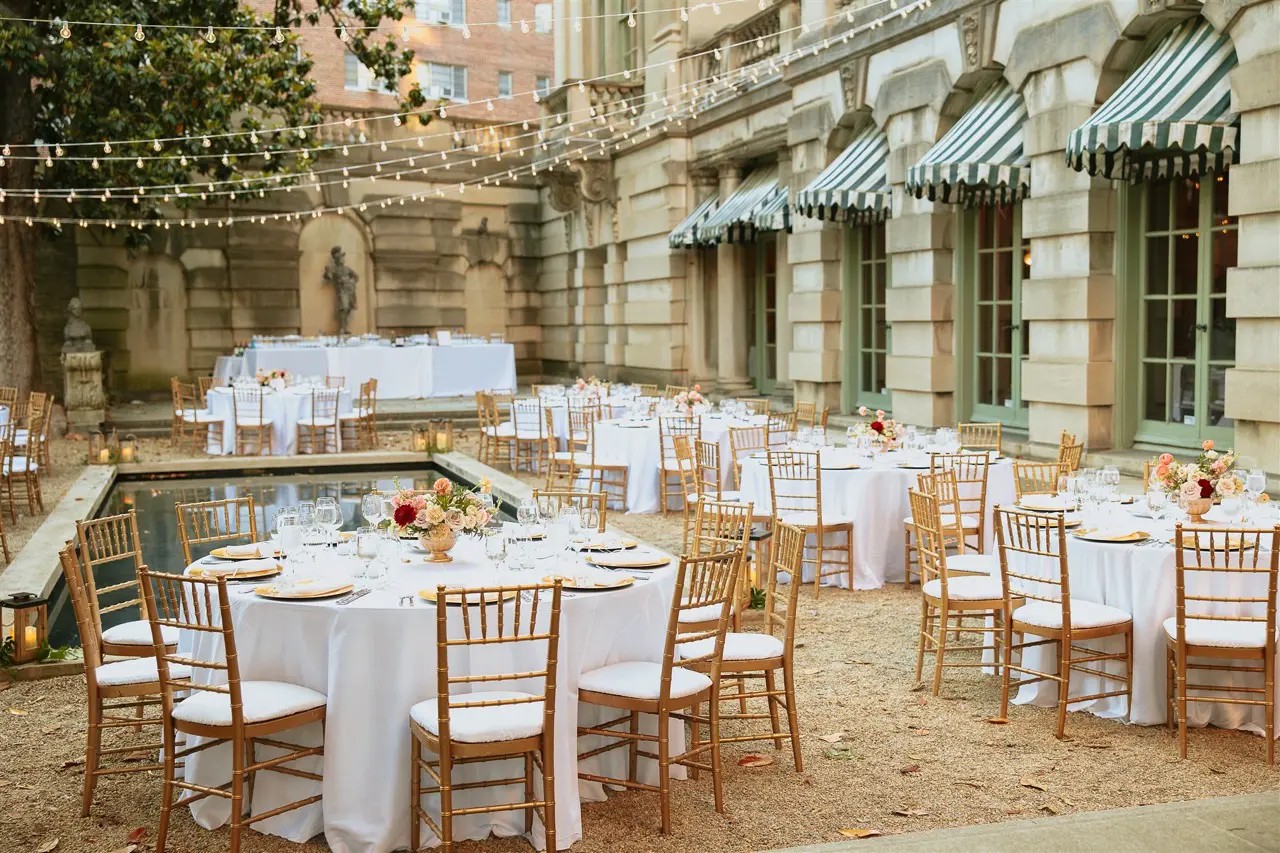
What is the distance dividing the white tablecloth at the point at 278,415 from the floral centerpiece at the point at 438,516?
11.1m

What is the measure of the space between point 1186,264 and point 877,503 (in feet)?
12.1

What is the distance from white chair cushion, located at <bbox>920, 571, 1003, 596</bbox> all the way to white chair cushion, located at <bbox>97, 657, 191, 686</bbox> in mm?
3545

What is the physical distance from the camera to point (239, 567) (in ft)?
17.0

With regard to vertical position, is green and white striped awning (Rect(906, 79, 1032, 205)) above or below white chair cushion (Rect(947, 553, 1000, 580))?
above

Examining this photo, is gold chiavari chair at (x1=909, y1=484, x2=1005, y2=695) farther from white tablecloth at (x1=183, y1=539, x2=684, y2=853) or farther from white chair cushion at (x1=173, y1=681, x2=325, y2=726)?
white chair cushion at (x1=173, y1=681, x2=325, y2=726)

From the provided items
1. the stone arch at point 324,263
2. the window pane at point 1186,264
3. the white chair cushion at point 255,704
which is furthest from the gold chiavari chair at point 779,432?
the stone arch at point 324,263

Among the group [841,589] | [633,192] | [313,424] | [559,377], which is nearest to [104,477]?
[313,424]

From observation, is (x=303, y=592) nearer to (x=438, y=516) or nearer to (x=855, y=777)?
(x=438, y=516)

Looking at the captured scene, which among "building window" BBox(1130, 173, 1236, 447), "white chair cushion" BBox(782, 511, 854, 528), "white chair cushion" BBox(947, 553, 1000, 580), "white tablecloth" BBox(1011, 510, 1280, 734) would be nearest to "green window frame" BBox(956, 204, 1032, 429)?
"building window" BBox(1130, 173, 1236, 447)

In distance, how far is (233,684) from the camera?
4.38 meters

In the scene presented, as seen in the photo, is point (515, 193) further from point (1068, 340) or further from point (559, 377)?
point (1068, 340)

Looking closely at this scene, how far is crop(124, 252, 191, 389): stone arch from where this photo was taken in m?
23.9

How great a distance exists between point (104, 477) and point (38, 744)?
27.8ft

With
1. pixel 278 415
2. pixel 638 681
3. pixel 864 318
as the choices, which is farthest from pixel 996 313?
pixel 638 681
